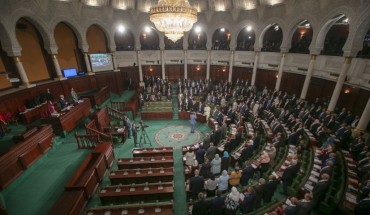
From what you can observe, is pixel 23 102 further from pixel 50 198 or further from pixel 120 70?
pixel 120 70

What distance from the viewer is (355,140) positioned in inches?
340

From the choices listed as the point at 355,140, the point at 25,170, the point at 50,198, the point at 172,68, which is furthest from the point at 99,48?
the point at 355,140

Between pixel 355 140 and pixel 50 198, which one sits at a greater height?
pixel 355 140

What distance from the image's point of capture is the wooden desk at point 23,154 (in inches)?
282


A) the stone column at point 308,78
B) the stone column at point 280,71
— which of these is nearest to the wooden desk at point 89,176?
the stone column at point 308,78

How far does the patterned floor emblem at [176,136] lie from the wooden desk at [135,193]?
4794 millimetres

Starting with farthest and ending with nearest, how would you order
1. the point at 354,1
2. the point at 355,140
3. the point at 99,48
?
the point at 99,48 < the point at 354,1 < the point at 355,140

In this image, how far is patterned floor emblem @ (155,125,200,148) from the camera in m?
12.3

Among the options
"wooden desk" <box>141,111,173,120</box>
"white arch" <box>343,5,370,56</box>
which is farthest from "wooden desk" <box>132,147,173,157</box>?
"white arch" <box>343,5,370,56</box>

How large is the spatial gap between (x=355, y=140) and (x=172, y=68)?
1843 cm

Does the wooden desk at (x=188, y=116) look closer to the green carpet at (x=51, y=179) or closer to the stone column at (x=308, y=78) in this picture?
the green carpet at (x=51, y=179)

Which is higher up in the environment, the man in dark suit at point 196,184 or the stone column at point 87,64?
the stone column at point 87,64

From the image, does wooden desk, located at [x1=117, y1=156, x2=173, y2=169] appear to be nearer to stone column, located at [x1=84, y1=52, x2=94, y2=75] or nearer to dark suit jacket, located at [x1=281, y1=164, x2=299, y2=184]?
dark suit jacket, located at [x1=281, y1=164, x2=299, y2=184]

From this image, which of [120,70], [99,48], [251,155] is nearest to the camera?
[251,155]
